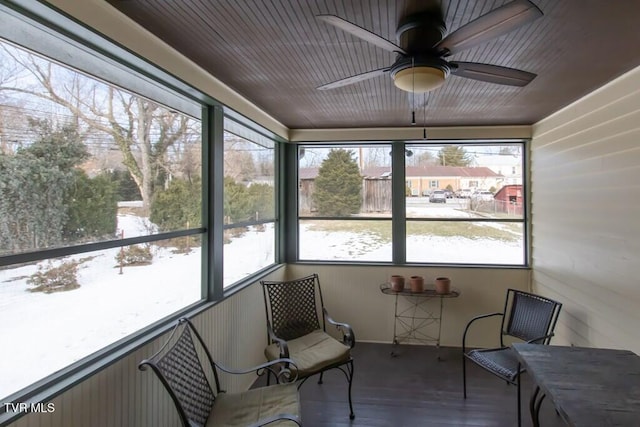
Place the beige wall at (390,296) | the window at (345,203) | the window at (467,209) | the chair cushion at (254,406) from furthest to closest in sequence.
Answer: the window at (345,203) → the window at (467,209) → the beige wall at (390,296) → the chair cushion at (254,406)

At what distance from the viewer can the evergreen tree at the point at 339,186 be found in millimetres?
4367

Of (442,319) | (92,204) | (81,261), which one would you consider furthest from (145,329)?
(442,319)

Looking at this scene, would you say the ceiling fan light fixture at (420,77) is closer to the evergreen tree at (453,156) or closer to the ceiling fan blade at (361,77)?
the ceiling fan blade at (361,77)

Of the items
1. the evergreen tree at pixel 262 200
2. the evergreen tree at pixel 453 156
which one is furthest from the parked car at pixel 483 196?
the evergreen tree at pixel 262 200

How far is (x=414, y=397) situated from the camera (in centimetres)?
295

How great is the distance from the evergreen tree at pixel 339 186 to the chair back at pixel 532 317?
6.60ft

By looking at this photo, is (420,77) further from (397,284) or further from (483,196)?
(483,196)

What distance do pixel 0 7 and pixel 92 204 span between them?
787mm

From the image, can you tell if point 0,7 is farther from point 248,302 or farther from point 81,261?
point 248,302

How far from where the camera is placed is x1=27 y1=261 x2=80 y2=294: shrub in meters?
1.35

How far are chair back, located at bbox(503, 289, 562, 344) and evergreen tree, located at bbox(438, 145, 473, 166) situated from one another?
1637 millimetres

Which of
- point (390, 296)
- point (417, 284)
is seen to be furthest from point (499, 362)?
point (390, 296)

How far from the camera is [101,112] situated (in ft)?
5.42

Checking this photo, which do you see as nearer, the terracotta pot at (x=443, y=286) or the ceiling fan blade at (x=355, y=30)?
the ceiling fan blade at (x=355, y=30)
